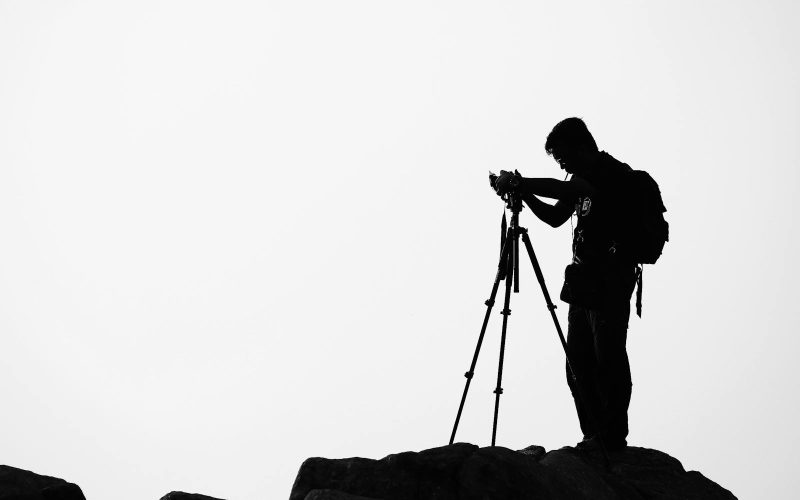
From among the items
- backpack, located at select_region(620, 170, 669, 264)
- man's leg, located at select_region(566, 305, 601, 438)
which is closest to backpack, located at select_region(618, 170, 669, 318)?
backpack, located at select_region(620, 170, 669, 264)

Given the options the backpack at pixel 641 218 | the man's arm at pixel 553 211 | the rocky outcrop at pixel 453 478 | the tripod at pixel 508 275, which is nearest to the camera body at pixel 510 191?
the tripod at pixel 508 275

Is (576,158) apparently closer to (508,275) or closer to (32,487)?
(508,275)

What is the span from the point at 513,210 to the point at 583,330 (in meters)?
1.43

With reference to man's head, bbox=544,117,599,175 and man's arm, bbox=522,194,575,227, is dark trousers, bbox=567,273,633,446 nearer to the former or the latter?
man's arm, bbox=522,194,575,227

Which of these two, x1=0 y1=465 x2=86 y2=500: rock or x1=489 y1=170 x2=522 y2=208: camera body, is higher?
x1=489 y1=170 x2=522 y2=208: camera body

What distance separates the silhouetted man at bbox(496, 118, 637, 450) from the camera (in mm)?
7141

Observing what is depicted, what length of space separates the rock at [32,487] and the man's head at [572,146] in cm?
513

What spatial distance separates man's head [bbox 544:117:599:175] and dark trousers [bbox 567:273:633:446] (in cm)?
118

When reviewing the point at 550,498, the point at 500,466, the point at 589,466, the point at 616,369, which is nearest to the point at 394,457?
the point at 500,466

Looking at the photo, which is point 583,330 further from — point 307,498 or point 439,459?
point 307,498

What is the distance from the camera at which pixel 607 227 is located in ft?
23.6

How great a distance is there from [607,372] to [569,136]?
2294 mm

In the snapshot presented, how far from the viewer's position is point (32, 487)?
5.86 meters

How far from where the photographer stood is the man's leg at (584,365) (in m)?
7.29
